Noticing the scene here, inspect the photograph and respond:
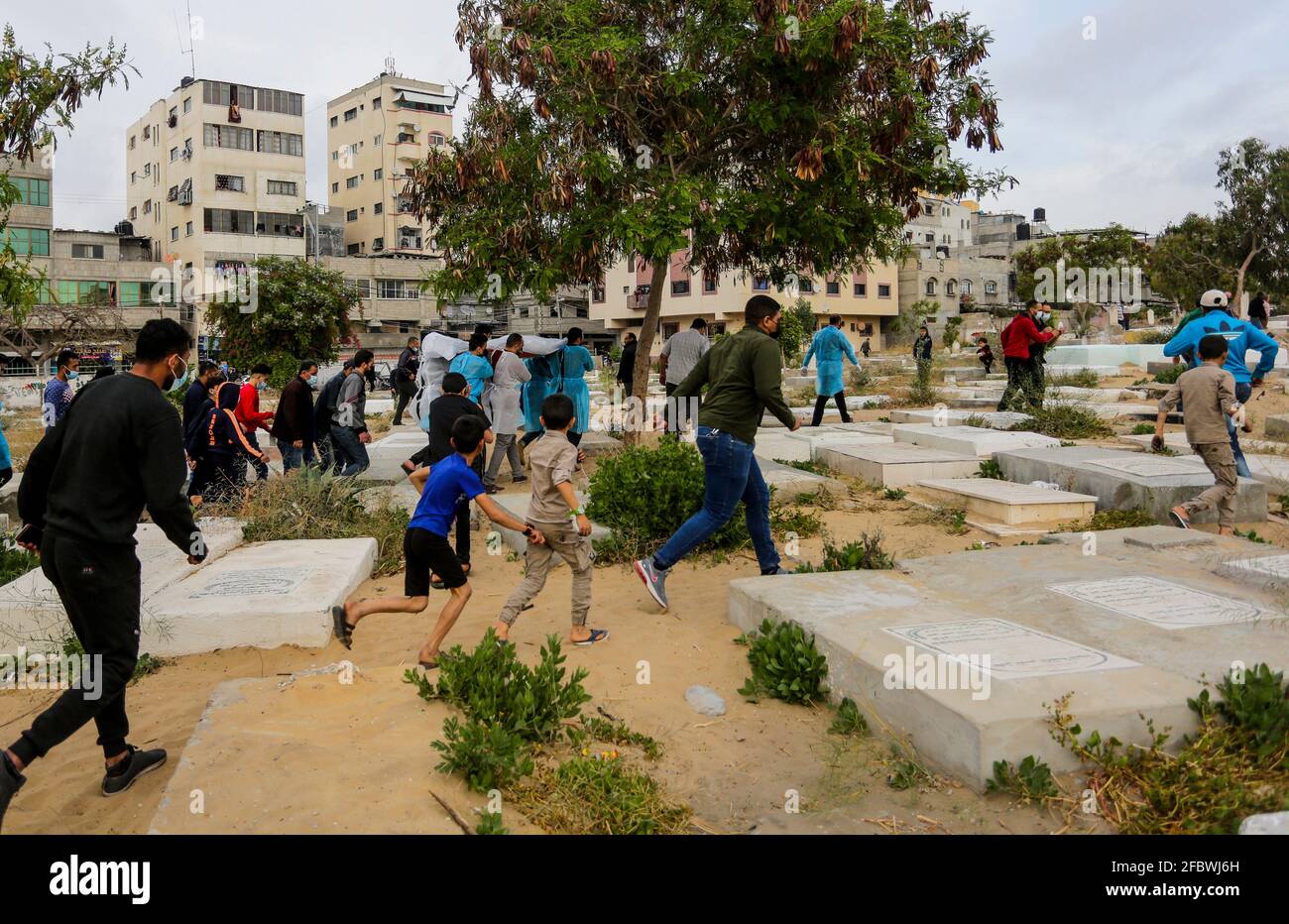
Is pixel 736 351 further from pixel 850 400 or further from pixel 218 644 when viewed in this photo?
pixel 850 400

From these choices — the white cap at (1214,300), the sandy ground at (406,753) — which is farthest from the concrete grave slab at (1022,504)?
the sandy ground at (406,753)

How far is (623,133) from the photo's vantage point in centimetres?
1125

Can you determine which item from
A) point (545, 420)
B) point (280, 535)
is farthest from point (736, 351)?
point (280, 535)

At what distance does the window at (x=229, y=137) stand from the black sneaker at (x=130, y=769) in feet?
159

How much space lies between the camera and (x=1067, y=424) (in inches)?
474

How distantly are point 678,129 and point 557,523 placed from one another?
7.14 m

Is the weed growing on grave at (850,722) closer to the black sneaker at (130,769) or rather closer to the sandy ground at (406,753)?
the sandy ground at (406,753)

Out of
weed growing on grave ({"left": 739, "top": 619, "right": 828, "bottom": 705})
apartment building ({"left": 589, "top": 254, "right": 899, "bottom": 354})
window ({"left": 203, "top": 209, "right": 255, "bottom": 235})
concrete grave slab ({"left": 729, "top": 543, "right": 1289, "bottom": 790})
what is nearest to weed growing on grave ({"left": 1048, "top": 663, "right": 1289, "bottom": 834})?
concrete grave slab ({"left": 729, "top": 543, "right": 1289, "bottom": 790})

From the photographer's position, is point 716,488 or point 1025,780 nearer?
point 1025,780

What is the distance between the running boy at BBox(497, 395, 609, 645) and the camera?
203 inches

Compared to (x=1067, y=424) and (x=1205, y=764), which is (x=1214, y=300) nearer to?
(x=1067, y=424)

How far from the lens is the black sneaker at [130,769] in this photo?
382cm

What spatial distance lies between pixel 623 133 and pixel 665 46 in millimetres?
1082

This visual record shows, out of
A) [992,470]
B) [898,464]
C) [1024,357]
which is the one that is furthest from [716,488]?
[1024,357]
